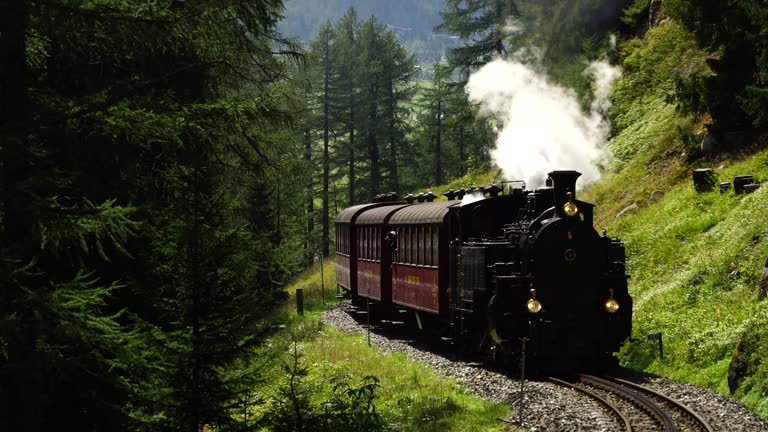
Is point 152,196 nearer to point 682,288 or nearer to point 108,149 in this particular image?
point 108,149

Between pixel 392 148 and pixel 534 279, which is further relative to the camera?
pixel 392 148

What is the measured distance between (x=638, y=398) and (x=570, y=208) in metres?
3.46

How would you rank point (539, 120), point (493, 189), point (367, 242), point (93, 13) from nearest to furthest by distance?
1. point (93, 13)
2. point (493, 189)
3. point (367, 242)
4. point (539, 120)

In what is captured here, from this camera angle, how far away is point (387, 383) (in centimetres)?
1433

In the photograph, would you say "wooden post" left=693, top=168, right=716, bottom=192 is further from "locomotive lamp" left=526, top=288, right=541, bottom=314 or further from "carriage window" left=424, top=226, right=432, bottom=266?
"locomotive lamp" left=526, top=288, right=541, bottom=314

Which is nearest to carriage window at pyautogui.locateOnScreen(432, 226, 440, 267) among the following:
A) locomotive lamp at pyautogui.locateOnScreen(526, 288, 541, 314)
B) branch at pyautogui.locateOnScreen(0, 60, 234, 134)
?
locomotive lamp at pyautogui.locateOnScreen(526, 288, 541, 314)

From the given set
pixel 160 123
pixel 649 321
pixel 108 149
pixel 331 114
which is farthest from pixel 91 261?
pixel 331 114

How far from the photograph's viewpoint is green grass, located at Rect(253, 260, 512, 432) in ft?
36.3

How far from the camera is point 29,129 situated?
5949 millimetres

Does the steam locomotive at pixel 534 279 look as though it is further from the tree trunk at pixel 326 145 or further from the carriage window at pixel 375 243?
the tree trunk at pixel 326 145

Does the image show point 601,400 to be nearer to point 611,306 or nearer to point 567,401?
point 567,401

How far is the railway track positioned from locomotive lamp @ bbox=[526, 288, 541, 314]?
1.26m

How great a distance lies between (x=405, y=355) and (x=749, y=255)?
7.46 m

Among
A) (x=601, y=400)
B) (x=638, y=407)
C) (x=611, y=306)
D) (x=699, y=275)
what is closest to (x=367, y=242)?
(x=699, y=275)
